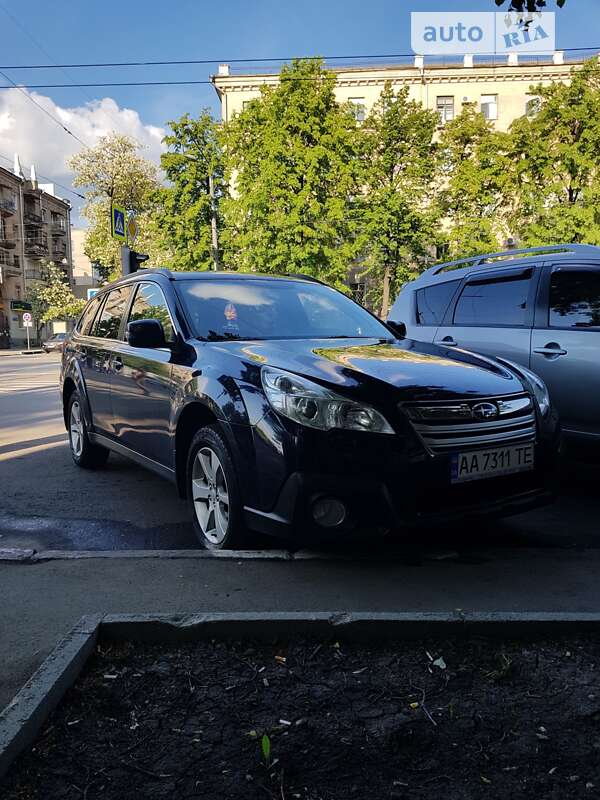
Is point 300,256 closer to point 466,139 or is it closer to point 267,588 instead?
point 466,139

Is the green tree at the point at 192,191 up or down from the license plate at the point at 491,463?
up

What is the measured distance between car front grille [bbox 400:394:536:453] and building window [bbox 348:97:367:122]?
116 feet

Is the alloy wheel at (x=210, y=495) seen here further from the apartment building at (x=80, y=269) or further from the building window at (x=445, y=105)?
the apartment building at (x=80, y=269)

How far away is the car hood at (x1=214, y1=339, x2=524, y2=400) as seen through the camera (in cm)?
340

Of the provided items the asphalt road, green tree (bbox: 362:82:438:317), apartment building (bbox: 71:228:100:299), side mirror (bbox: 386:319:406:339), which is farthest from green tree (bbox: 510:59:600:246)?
apartment building (bbox: 71:228:100:299)

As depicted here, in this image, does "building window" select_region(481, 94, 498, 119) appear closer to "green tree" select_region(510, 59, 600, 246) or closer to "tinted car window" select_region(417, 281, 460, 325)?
"green tree" select_region(510, 59, 600, 246)

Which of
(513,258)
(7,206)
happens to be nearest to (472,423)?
(513,258)

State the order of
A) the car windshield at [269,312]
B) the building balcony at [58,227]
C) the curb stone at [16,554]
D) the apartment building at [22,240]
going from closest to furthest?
the curb stone at [16,554], the car windshield at [269,312], the apartment building at [22,240], the building balcony at [58,227]

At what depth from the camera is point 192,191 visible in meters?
32.2

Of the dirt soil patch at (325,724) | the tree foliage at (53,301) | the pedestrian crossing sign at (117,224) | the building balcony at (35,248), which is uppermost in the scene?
the building balcony at (35,248)

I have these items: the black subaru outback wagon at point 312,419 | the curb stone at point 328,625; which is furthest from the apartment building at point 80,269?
the curb stone at point 328,625

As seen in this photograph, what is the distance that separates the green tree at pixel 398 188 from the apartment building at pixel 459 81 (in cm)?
905

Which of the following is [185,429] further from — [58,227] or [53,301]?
[58,227]

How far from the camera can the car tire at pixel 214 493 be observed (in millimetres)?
3615
